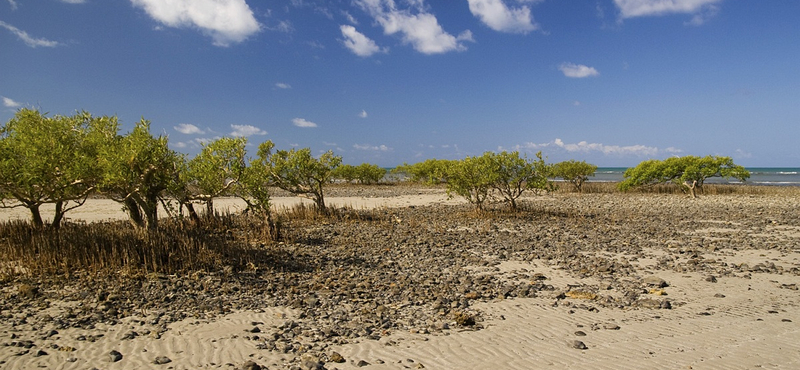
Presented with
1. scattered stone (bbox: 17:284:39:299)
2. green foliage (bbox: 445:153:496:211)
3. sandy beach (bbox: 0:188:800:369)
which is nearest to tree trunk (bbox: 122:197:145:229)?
sandy beach (bbox: 0:188:800:369)

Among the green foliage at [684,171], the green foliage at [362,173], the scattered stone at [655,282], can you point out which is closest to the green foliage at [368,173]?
the green foliage at [362,173]

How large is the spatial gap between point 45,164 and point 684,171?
105 feet

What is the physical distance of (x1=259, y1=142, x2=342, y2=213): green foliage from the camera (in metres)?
15.3

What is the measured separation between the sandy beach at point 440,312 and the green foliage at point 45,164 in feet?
8.16

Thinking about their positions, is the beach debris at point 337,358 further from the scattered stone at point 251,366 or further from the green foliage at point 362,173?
the green foliage at point 362,173

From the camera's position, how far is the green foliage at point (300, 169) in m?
15.3

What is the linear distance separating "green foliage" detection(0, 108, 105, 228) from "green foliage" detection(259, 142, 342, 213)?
20.7 feet

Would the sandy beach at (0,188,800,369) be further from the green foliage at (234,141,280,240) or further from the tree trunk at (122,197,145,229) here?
the tree trunk at (122,197,145,229)

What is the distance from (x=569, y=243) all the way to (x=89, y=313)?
1022 cm

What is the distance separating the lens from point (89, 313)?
5688mm

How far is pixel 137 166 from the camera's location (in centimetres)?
873

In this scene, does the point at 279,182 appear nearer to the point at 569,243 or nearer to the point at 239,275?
the point at 239,275

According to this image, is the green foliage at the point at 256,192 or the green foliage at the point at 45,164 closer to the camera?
the green foliage at the point at 45,164

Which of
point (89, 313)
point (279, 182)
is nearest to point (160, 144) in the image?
point (89, 313)
